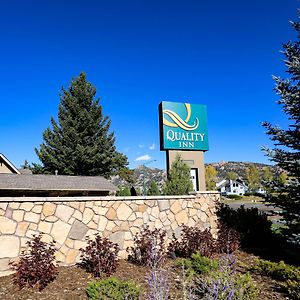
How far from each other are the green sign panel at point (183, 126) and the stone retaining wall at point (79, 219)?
35.8ft

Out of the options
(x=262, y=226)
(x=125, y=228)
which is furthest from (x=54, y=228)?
(x=262, y=226)

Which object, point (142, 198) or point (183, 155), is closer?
point (142, 198)

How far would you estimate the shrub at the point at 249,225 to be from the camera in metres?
8.65

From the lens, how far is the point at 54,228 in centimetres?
654

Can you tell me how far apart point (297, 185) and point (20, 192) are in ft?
50.4

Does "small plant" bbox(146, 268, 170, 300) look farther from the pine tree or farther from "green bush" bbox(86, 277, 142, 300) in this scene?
the pine tree

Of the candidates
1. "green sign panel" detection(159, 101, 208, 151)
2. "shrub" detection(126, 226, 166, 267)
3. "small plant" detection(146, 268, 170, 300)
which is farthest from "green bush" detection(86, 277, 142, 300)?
"green sign panel" detection(159, 101, 208, 151)

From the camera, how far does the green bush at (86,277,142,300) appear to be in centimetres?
431

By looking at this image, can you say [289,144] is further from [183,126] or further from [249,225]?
[183,126]

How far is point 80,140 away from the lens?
92.0 feet

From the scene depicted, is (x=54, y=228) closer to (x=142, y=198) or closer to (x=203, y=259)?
(x=142, y=198)

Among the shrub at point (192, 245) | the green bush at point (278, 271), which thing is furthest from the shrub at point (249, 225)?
the green bush at point (278, 271)

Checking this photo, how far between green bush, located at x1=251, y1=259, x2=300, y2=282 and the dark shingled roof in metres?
14.2

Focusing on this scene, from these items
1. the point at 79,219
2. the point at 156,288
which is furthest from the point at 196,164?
the point at 156,288
